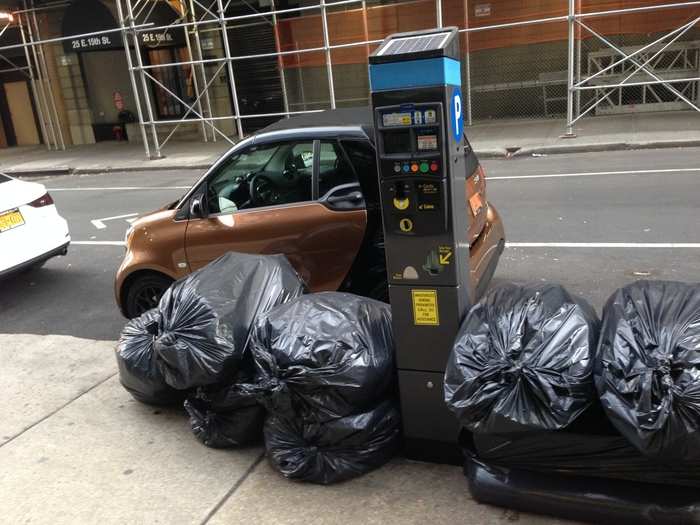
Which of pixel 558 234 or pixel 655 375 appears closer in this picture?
pixel 655 375

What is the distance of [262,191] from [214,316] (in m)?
1.78

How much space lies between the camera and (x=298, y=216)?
4.66 m

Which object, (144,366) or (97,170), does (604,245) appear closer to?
(144,366)

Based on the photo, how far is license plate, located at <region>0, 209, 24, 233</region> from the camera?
21.1ft

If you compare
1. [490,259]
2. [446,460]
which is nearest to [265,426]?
[446,460]

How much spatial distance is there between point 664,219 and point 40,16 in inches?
772

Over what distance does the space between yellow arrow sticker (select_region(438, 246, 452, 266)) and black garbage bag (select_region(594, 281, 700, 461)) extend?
2.37ft

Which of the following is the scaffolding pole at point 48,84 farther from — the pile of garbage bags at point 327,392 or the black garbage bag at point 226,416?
the pile of garbage bags at point 327,392

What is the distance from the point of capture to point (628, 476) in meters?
2.55

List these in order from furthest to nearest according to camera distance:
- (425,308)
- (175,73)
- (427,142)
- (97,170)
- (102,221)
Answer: (175,73) < (97,170) < (102,221) < (425,308) < (427,142)

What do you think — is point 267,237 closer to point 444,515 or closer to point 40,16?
point 444,515

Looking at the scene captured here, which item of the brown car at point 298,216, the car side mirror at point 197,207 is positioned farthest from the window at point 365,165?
the car side mirror at point 197,207

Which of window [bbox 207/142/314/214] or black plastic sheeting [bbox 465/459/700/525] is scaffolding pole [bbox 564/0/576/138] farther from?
black plastic sheeting [bbox 465/459/700/525]

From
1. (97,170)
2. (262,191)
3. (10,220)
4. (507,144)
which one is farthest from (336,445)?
(97,170)
